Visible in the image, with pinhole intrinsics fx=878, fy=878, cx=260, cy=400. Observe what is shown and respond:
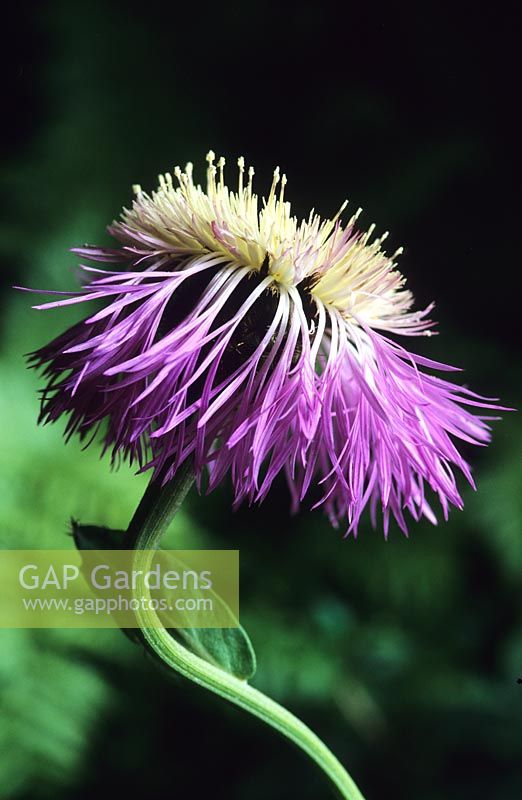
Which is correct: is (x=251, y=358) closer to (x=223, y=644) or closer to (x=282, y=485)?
(x=223, y=644)

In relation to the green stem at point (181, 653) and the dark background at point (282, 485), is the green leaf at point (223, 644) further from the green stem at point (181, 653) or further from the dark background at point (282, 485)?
the dark background at point (282, 485)

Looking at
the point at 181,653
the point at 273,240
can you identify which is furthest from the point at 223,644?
the point at 273,240

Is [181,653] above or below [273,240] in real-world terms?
below

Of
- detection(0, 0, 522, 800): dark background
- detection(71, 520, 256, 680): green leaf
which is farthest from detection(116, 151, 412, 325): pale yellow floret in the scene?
detection(0, 0, 522, 800): dark background

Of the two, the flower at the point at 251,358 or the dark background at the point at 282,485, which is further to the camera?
the dark background at the point at 282,485

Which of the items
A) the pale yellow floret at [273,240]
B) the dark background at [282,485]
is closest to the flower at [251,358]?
the pale yellow floret at [273,240]

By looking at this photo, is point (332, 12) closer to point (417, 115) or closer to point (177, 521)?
point (417, 115)

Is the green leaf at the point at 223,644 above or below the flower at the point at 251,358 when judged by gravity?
below
